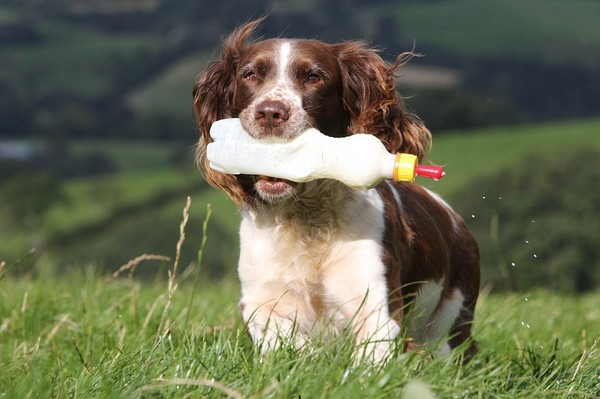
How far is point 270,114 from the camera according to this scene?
3.61 meters

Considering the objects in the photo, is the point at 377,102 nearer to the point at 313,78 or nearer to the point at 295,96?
the point at 313,78

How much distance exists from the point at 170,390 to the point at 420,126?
1.87m

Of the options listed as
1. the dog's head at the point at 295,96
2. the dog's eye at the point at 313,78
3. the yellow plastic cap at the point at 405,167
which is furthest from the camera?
the dog's eye at the point at 313,78

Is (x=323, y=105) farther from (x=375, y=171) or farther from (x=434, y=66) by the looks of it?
(x=434, y=66)

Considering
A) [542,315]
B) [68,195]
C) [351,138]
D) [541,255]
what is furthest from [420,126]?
[68,195]

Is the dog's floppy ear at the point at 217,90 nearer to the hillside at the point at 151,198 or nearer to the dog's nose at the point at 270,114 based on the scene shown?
the dog's nose at the point at 270,114

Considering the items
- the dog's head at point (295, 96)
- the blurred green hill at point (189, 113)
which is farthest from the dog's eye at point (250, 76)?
the blurred green hill at point (189, 113)

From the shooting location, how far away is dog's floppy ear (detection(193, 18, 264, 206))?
14.0 feet

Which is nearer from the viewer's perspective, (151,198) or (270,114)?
(270,114)

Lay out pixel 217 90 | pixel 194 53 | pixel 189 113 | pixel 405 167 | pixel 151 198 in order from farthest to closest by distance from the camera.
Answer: pixel 194 53 → pixel 189 113 → pixel 151 198 → pixel 217 90 → pixel 405 167

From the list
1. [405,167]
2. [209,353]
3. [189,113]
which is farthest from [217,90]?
[189,113]

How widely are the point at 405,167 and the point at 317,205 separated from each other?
0.77 meters

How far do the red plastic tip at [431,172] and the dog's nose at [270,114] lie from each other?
0.55 metres

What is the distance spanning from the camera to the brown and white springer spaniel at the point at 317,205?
12.4 feet
